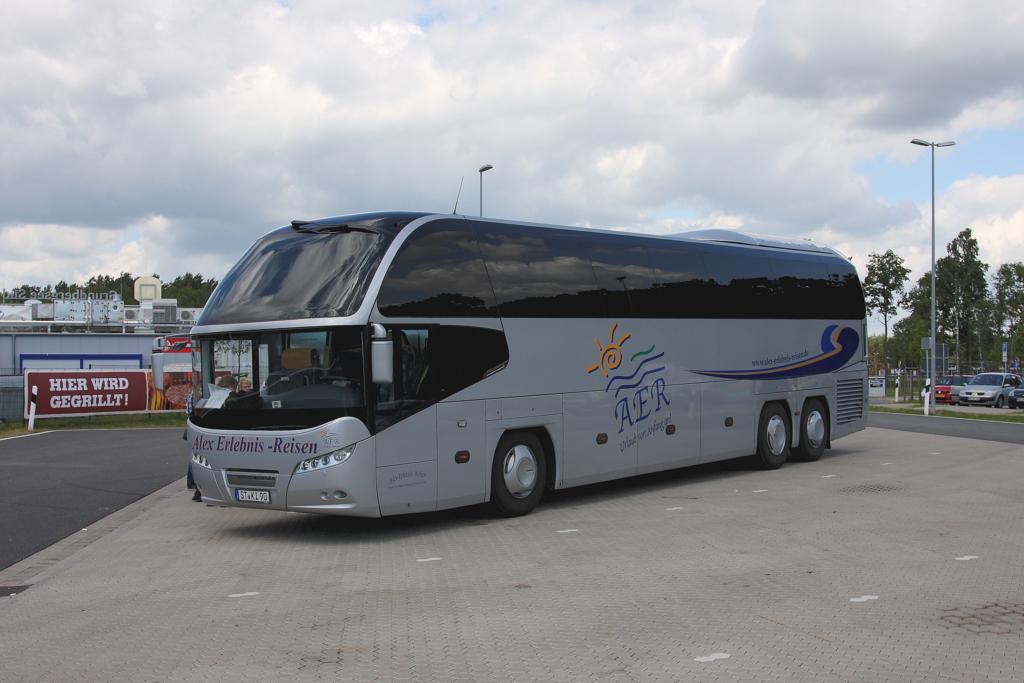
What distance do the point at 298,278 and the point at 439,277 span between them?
1530 millimetres

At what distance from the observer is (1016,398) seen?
44344 millimetres

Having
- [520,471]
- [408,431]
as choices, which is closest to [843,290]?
[520,471]

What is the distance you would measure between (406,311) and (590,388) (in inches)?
126

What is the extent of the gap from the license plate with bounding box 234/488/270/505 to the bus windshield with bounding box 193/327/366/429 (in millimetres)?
665

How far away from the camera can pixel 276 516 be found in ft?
41.5

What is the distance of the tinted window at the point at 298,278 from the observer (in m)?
10.5

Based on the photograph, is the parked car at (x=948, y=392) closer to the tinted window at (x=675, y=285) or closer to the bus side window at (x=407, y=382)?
the tinted window at (x=675, y=285)

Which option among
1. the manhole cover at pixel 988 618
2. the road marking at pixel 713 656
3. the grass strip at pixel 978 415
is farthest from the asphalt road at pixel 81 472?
the manhole cover at pixel 988 618

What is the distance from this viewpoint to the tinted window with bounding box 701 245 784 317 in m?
15.5

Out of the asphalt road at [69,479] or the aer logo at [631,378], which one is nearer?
the asphalt road at [69,479]

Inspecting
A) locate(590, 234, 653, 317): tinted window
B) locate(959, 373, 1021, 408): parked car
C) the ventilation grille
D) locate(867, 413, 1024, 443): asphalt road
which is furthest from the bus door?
locate(959, 373, 1021, 408): parked car

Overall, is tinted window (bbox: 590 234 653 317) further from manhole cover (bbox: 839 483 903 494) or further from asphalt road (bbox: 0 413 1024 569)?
asphalt road (bbox: 0 413 1024 569)

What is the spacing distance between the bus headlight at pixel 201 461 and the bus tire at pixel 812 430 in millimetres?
10599

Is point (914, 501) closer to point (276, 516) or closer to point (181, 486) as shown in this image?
point (276, 516)
